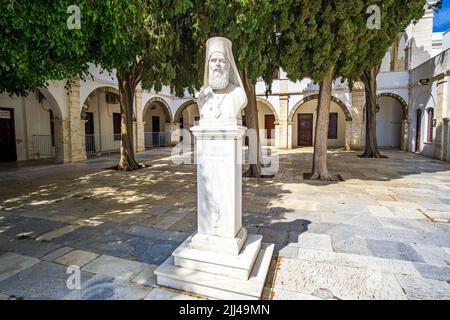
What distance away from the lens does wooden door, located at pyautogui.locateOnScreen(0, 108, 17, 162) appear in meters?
10.9

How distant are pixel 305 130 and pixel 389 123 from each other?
212 inches

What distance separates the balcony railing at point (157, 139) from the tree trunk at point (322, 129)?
13748mm

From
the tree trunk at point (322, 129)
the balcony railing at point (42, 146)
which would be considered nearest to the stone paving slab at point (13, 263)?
the tree trunk at point (322, 129)

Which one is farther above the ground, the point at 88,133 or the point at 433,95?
the point at 433,95

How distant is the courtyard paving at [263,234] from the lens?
2.56m

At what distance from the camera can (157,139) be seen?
19.9 m

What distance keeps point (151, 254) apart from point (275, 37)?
20.0 feet

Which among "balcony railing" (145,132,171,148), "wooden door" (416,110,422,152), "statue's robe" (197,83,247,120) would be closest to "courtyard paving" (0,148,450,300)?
"statue's robe" (197,83,247,120)

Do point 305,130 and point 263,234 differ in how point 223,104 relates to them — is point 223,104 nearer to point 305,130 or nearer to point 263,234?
point 263,234
